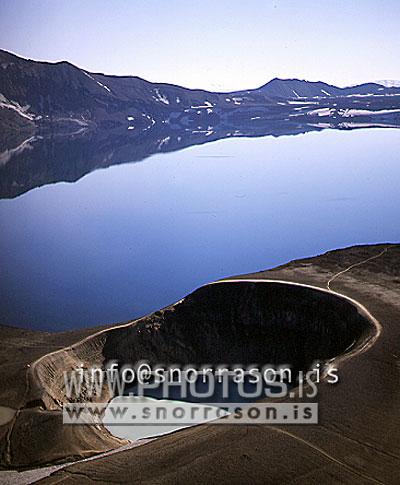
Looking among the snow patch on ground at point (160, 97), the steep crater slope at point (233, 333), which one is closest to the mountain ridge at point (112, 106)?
the snow patch on ground at point (160, 97)

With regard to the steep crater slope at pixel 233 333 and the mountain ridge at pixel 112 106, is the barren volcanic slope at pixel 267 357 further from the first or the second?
the mountain ridge at pixel 112 106

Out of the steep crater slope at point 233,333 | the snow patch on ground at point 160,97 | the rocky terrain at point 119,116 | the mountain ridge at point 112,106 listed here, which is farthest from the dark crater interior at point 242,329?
the snow patch on ground at point 160,97

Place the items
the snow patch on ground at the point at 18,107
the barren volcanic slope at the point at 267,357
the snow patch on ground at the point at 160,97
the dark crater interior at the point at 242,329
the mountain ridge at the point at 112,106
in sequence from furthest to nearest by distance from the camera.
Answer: the snow patch on ground at the point at 160,97, the mountain ridge at the point at 112,106, the snow patch on ground at the point at 18,107, the dark crater interior at the point at 242,329, the barren volcanic slope at the point at 267,357

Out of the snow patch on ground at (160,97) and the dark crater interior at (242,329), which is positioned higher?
the snow patch on ground at (160,97)

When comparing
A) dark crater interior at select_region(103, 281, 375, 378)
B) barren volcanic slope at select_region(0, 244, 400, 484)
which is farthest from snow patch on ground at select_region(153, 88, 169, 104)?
dark crater interior at select_region(103, 281, 375, 378)

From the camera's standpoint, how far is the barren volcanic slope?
1284 centimetres

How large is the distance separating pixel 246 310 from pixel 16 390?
9.18 meters

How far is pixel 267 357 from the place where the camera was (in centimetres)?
2212

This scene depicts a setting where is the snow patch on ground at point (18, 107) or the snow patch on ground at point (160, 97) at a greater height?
the snow patch on ground at point (160, 97)

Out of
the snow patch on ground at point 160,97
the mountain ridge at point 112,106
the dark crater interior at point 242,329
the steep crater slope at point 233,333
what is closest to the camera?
the steep crater slope at point 233,333

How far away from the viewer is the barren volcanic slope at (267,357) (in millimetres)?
12836

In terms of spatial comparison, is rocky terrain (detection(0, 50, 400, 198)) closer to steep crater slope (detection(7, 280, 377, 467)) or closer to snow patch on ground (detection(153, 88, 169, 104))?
snow patch on ground (detection(153, 88, 169, 104))

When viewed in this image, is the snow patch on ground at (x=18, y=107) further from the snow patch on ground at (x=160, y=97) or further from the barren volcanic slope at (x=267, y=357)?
the barren volcanic slope at (x=267, y=357)

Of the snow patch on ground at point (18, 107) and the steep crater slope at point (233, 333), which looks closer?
the steep crater slope at point (233, 333)
